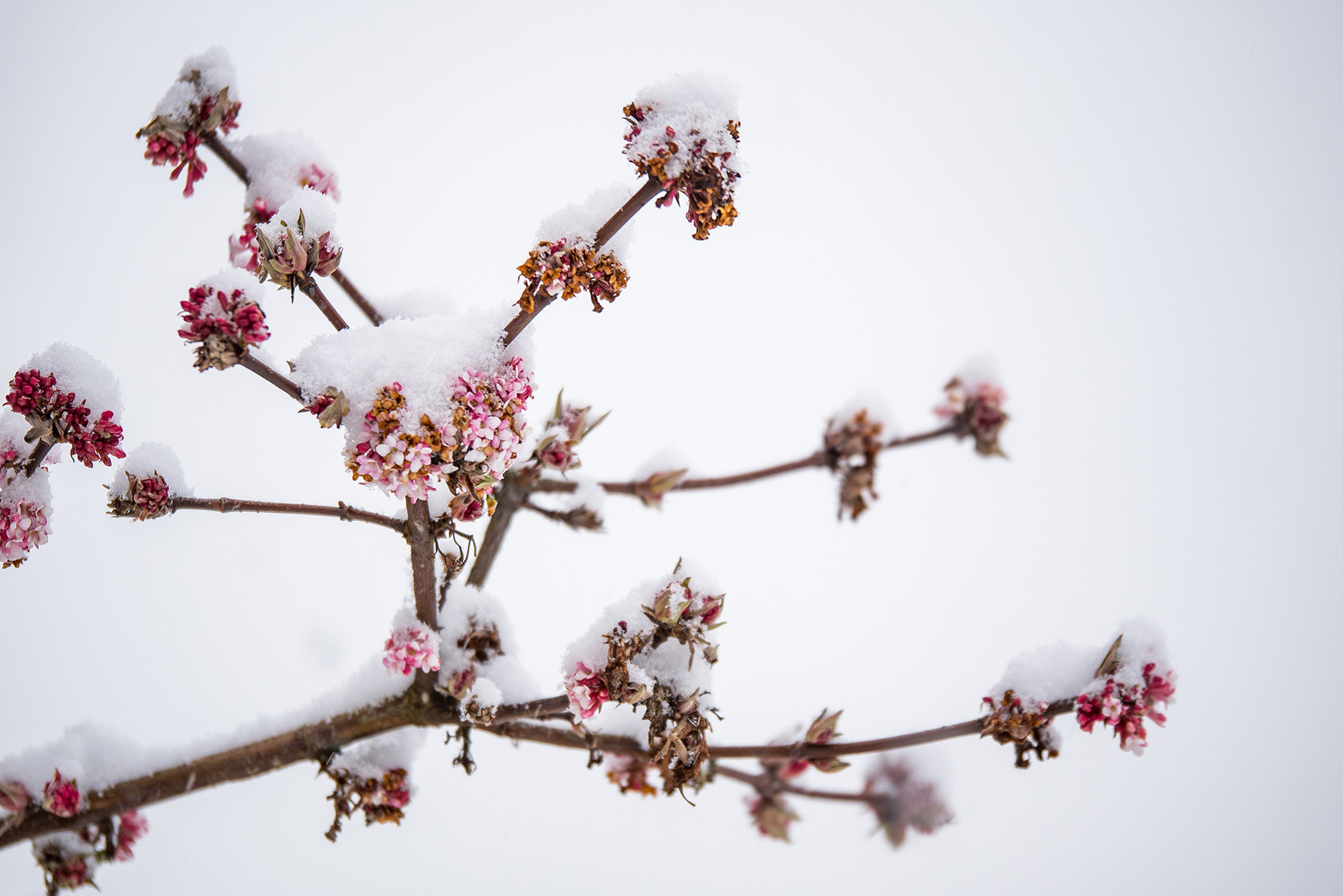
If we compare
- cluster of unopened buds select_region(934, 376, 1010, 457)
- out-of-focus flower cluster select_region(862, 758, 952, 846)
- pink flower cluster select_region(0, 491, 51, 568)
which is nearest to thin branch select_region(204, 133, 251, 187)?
pink flower cluster select_region(0, 491, 51, 568)

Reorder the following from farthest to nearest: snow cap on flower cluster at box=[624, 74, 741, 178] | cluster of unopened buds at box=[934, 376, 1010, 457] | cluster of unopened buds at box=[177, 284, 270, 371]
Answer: cluster of unopened buds at box=[934, 376, 1010, 457] → snow cap on flower cluster at box=[624, 74, 741, 178] → cluster of unopened buds at box=[177, 284, 270, 371]

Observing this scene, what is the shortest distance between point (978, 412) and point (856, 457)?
30 centimetres

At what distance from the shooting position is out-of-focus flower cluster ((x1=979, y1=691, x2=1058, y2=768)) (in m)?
1.18

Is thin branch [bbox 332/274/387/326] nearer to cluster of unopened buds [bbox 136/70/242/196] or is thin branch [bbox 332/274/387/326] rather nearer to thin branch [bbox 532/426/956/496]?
cluster of unopened buds [bbox 136/70/242/196]

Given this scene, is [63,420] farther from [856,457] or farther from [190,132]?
[856,457]

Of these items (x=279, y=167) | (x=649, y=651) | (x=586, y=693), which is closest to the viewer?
(x=586, y=693)

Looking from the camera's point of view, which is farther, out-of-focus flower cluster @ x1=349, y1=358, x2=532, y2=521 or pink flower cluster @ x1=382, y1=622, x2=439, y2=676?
pink flower cluster @ x1=382, y1=622, x2=439, y2=676

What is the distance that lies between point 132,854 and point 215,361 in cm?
164

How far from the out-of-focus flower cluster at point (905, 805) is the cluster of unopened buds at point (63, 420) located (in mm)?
1839

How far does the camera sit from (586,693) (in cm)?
114

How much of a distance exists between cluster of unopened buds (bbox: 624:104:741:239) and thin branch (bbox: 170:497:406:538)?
0.67 m

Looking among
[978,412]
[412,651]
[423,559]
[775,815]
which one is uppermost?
[978,412]

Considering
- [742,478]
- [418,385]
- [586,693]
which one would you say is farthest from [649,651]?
[418,385]

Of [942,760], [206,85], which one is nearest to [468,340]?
[206,85]
